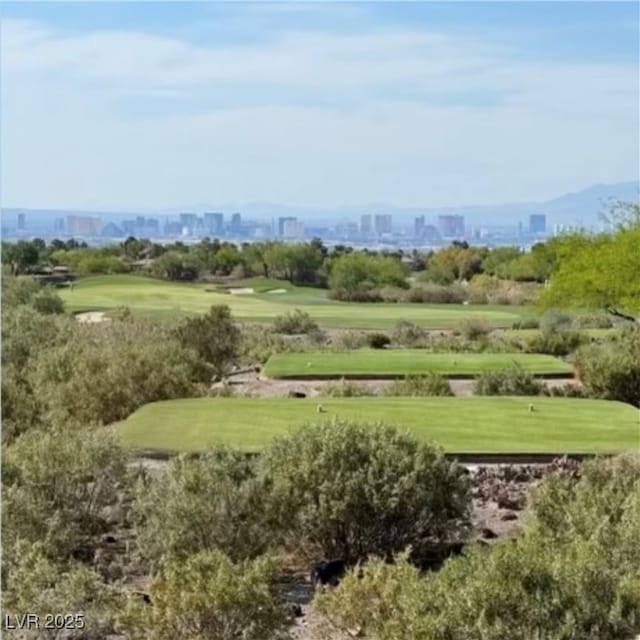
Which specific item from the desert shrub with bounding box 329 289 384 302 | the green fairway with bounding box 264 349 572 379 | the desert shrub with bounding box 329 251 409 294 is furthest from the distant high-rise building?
the green fairway with bounding box 264 349 572 379

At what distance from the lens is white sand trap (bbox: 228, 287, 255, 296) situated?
82.4 m

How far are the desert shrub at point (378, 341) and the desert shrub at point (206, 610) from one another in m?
36.2

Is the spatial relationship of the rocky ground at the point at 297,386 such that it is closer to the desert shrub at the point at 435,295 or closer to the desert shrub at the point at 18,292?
the desert shrub at the point at 18,292

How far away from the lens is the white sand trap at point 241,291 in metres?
82.4

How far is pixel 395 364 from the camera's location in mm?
36469

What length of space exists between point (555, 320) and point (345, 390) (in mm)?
27272

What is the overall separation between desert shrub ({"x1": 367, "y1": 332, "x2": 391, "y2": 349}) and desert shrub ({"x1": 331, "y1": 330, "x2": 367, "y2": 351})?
19 cm

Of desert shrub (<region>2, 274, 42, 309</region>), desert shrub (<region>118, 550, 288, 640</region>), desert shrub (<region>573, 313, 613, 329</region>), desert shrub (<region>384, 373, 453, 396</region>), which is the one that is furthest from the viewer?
desert shrub (<region>573, 313, 613, 329</region>)

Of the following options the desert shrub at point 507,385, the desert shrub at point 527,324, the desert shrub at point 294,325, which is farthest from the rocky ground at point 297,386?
the desert shrub at point 527,324

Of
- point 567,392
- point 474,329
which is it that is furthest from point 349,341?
point 567,392

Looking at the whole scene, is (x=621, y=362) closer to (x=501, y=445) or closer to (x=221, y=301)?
(x=501, y=445)

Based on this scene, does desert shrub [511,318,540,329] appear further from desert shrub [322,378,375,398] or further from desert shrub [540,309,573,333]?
desert shrub [322,378,375,398]

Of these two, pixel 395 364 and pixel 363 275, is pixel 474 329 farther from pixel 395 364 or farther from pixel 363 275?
pixel 363 275

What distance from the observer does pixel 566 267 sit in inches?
1511
